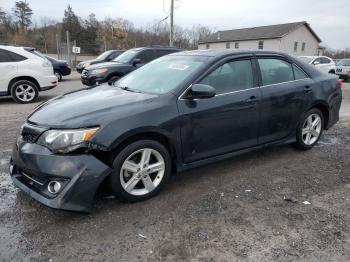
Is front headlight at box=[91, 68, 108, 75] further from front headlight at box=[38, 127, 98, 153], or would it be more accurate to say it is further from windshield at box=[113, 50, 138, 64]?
front headlight at box=[38, 127, 98, 153]

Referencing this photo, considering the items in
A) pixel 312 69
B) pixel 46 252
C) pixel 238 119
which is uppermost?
pixel 312 69

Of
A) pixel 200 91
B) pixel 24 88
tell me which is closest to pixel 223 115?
pixel 200 91

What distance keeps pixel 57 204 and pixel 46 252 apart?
413 millimetres

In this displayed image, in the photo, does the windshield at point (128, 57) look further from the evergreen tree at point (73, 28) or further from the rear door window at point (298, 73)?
the evergreen tree at point (73, 28)

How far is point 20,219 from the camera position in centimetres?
317

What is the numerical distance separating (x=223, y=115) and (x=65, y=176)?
1.94 meters

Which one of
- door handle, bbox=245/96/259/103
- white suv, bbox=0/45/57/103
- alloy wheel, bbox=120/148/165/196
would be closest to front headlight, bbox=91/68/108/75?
white suv, bbox=0/45/57/103

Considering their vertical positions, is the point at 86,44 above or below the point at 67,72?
above

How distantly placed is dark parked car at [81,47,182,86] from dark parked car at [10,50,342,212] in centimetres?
654

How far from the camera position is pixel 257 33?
178ft

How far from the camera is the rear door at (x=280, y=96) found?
14.5ft

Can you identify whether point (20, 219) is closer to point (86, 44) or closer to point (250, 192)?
point (250, 192)

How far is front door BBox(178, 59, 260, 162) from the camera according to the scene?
3.70 m

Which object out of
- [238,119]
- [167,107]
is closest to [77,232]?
[167,107]
